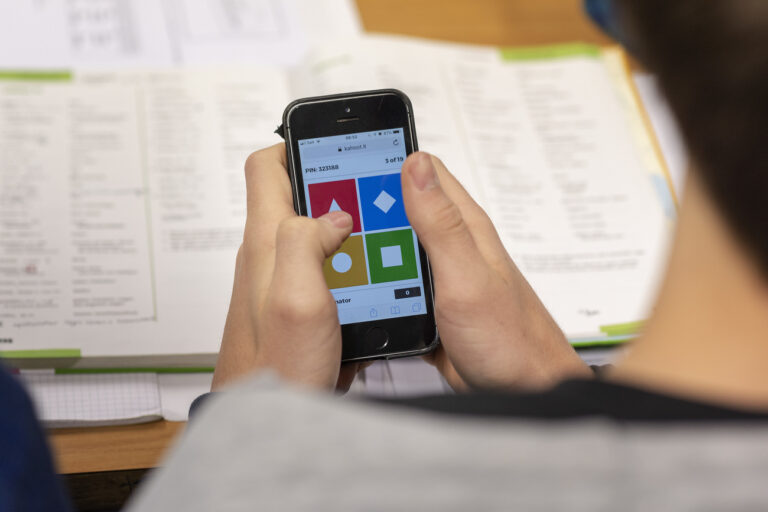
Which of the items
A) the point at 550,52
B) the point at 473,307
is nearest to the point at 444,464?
the point at 473,307

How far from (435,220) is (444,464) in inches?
10.3

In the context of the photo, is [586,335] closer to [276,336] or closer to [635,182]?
[635,182]

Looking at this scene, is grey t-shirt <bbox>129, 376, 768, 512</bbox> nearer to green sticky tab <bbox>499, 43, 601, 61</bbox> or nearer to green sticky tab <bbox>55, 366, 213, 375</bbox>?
green sticky tab <bbox>55, 366, 213, 375</bbox>

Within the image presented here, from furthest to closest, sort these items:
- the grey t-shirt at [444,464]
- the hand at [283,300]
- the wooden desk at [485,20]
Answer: the wooden desk at [485,20]
the hand at [283,300]
the grey t-shirt at [444,464]

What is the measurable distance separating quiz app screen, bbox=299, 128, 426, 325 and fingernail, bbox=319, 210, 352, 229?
5 cm

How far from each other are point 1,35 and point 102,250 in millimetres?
336

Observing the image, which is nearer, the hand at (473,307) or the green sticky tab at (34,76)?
the hand at (473,307)

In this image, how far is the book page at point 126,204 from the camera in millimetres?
608

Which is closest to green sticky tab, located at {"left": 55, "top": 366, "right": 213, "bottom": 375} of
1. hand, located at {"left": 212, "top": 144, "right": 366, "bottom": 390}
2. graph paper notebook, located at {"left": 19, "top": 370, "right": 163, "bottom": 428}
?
graph paper notebook, located at {"left": 19, "top": 370, "right": 163, "bottom": 428}

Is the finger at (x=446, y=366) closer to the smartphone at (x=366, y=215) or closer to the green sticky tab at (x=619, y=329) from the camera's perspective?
the smartphone at (x=366, y=215)

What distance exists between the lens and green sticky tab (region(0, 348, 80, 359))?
0.58m

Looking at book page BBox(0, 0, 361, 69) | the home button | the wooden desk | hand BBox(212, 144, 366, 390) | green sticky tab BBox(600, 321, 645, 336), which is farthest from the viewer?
the wooden desk

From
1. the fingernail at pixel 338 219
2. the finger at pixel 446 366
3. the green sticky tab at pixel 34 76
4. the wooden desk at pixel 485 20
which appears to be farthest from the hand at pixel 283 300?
the wooden desk at pixel 485 20

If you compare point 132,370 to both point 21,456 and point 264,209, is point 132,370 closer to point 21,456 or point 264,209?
point 264,209
